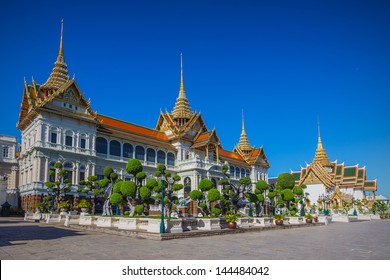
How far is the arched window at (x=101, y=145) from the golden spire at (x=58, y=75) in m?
8.21

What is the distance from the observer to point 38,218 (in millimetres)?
30844

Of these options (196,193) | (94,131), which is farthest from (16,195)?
(196,193)

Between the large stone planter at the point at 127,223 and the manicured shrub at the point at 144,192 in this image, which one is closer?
the large stone planter at the point at 127,223

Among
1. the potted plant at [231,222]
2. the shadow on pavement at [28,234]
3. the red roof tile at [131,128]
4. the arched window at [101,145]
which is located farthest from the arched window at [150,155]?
the shadow on pavement at [28,234]

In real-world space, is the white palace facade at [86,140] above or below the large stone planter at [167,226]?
above

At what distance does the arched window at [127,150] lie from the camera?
150ft

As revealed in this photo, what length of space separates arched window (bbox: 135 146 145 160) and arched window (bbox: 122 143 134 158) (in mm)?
886

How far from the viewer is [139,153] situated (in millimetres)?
47750

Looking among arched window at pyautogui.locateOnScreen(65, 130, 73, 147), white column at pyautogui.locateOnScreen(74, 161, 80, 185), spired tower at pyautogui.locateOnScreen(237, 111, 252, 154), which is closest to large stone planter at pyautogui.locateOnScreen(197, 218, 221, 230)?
white column at pyautogui.locateOnScreen(74, 161, 80, 185)

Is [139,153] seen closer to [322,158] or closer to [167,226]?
[167,226]

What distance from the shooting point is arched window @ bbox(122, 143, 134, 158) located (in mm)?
45847

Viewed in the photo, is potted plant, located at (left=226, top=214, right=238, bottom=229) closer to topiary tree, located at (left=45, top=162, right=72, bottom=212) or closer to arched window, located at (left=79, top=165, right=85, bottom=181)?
topiary tree, located at (left=45, top=162, right=72, bottom=212)

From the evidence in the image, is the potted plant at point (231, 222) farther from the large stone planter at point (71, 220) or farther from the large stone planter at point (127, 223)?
the large stone planter at point (71, 220)

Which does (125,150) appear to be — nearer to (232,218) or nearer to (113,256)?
(232,218)
